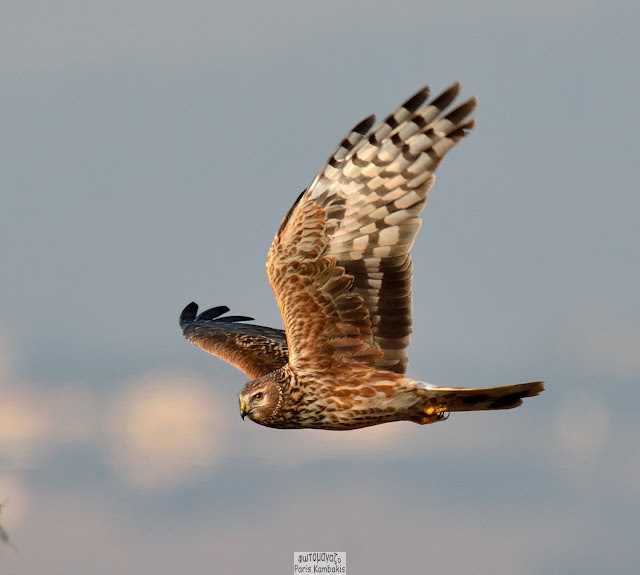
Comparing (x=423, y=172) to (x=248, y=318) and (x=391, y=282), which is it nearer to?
(x=391, y=282)

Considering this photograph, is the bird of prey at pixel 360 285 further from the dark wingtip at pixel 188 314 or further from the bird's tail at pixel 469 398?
the dark wingtip at pixel 188 314

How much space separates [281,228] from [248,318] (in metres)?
6.86

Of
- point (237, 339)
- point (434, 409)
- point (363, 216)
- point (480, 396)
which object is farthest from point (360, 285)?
point (237, 339)

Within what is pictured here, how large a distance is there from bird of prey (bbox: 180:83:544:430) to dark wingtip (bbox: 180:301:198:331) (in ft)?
19.7

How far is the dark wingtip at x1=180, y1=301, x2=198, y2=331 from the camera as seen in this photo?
2103cm

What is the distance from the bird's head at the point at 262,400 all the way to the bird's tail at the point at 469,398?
170 centimetres

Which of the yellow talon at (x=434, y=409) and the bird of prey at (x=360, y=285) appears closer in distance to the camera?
the bird of prey at (x=360, y=285)

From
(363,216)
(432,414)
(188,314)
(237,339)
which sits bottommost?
(432,414)

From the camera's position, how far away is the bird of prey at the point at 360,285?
48.0 feet

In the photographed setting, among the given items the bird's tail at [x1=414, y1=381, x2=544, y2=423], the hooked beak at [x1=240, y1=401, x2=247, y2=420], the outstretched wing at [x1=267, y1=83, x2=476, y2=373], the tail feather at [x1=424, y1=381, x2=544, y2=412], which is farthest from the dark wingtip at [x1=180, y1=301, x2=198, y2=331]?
the tail feather at [x1=424, y1=381, x2=544, y2=412]

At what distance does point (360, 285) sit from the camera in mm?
14930

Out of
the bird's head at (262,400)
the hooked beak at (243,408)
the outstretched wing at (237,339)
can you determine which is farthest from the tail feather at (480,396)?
the outstretched wing at (237,339)

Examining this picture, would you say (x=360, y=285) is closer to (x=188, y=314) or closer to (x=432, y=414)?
(x=432, y=414)

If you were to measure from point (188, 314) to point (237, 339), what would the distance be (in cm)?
236
